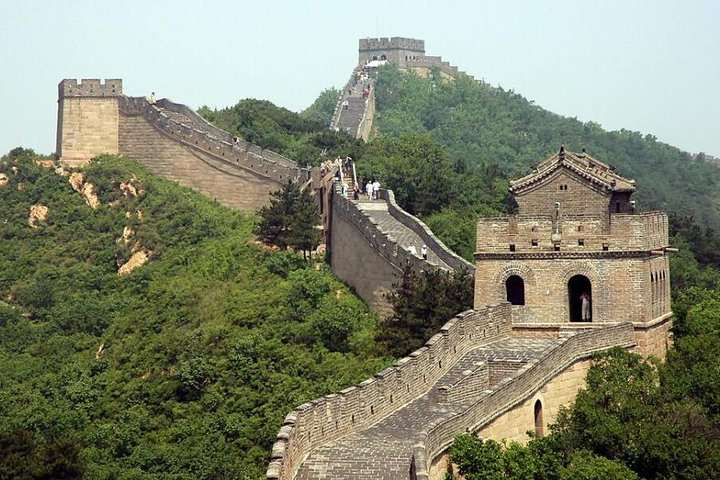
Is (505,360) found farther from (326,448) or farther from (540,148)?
(540,148)

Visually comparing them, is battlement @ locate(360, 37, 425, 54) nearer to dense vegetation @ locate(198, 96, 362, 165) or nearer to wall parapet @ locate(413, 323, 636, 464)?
dense vegetation @ locate(198, 96, 362, 165)

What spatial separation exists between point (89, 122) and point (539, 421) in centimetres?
3597

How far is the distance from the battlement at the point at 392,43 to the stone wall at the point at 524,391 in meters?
73.5

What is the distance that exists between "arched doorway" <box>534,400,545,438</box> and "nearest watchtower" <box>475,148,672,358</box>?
397cm

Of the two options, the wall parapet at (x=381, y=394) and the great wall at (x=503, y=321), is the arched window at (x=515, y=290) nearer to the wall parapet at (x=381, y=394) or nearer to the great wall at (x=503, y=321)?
the great wall at (x=503, y=321)

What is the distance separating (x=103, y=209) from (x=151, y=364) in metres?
16.0

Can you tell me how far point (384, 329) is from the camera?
33.0 metres

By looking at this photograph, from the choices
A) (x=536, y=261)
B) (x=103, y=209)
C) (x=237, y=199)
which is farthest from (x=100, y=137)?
(x=536, y=261)

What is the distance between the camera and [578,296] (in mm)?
27922

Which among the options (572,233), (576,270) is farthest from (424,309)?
(572,233)

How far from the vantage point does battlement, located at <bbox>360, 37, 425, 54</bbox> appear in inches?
3907

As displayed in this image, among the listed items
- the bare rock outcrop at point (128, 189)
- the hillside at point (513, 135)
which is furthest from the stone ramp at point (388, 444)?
the hillside at point (513, 135)

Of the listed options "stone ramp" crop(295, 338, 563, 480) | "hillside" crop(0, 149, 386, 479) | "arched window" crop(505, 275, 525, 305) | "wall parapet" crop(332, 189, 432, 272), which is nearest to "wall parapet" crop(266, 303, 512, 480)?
"stone ramp" crop(295, 338, 563, 480)

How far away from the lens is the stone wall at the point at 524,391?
19312 mm
